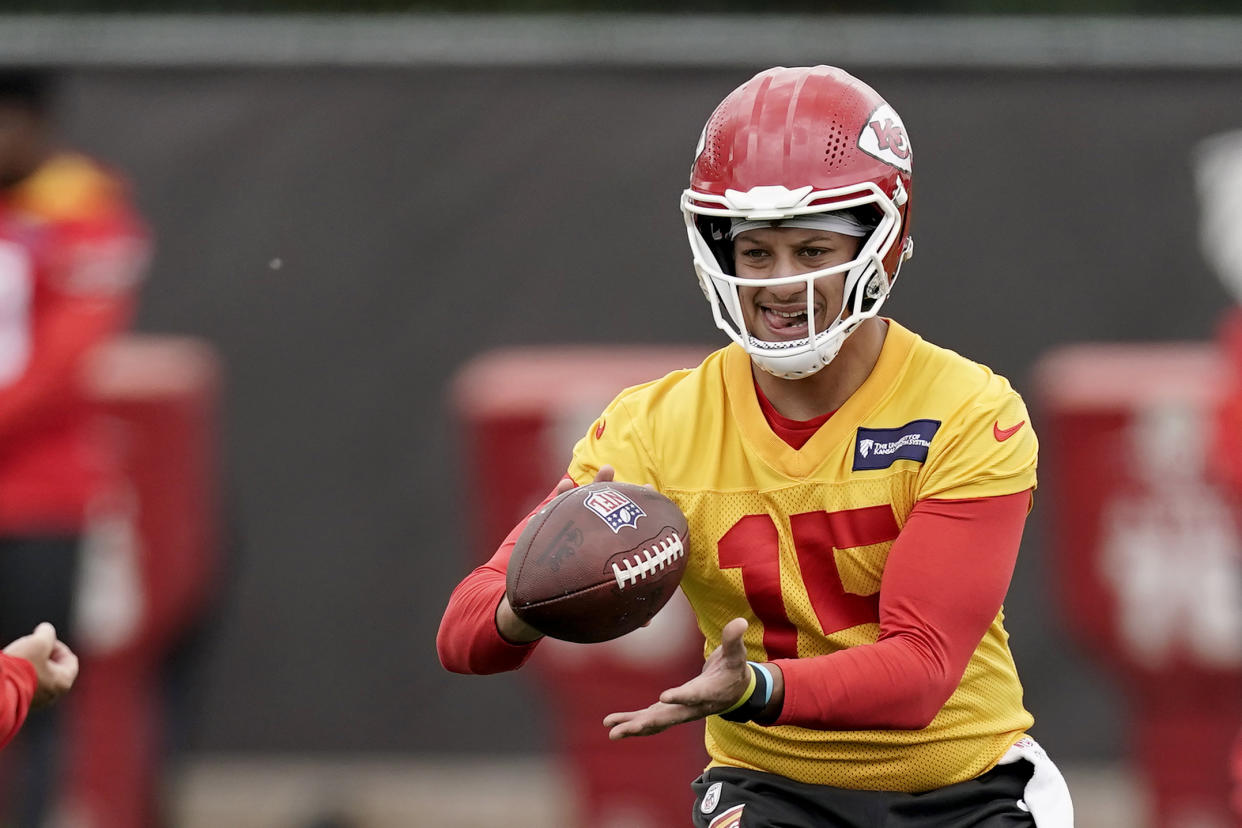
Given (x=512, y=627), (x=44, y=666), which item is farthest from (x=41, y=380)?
(x=512, y=627)

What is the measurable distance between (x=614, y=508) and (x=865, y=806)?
0.73 metres

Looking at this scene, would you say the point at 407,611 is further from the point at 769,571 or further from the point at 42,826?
the point at 769,571

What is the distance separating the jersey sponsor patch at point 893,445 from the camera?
3.57 metres

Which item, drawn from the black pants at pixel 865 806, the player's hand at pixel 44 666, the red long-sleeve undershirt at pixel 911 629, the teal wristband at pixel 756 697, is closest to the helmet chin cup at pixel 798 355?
the red long-sleeve undershirt at pixel 911 629

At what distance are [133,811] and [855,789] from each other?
3865 millimetres

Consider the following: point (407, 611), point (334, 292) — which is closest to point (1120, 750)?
point (407, 611)

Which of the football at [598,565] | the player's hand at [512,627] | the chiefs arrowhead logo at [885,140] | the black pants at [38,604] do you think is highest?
the chiefs arrowhead logo at [885,140]

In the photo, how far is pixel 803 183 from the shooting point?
3.54m

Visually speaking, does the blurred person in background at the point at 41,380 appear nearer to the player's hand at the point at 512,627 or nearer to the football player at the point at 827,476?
the football player at the point at 827,476

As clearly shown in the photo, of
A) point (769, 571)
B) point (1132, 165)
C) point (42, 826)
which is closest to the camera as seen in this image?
point (769, 571)

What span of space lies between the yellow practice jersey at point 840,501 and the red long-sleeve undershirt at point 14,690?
3.52ft

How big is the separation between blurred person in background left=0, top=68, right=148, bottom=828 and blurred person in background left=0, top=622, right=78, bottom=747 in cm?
243

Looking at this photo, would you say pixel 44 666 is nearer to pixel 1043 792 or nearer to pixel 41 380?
pixel 1043 792

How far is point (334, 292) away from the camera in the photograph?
23.0 ft
